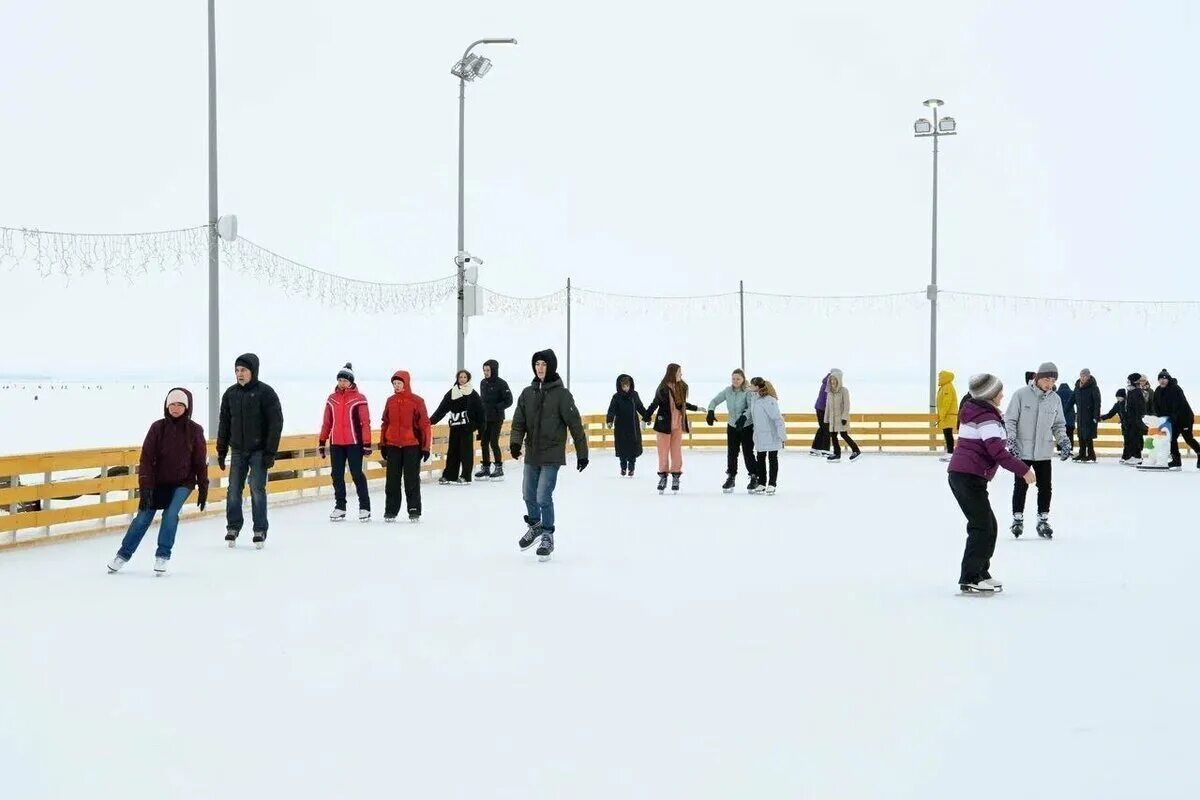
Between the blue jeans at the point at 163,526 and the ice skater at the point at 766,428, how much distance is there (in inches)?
347

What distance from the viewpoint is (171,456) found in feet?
30.9

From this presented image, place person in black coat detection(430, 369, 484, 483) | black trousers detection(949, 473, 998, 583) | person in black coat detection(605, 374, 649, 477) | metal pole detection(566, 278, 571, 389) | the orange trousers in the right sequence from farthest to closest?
metal pole detection(566, 278, 571, 389)
person in black coat detection(605, 374, 649, 477)
person in black coat detection(430, 369, 484, 483)
the orange trousers
black trousers detection(949, 473, 998, 583)

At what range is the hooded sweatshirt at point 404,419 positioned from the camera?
13867mm

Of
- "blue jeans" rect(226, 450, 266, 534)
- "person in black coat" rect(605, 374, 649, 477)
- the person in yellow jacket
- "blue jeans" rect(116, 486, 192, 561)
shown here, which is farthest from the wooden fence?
the person in yellow jacket

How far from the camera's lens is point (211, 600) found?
330 inches

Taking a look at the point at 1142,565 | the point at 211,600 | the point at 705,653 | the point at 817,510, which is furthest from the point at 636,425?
the point at 705,653

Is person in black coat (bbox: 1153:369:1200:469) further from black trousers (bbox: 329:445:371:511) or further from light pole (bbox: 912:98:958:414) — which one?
black trousers (bbox: 329:445:371:511)

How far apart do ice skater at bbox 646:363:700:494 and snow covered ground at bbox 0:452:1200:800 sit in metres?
5.71

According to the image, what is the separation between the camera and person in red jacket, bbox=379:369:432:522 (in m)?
13.9

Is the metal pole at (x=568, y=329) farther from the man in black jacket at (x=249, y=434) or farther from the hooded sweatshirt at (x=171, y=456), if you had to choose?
the hooded sweatshirt at (x=171, y=456)

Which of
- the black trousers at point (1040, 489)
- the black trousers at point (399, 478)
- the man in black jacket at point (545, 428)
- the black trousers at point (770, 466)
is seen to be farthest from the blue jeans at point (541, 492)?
the black trousers at point (770, 466)

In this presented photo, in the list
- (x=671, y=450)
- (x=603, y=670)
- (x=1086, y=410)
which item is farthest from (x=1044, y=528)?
(x=1086, y=410)

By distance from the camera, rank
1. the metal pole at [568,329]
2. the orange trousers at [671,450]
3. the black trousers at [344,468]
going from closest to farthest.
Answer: the black trousers at [344,468] → the orange trousers at [671,450] → the metal pole at [568,329]

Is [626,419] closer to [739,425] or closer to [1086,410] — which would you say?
[739,425]
